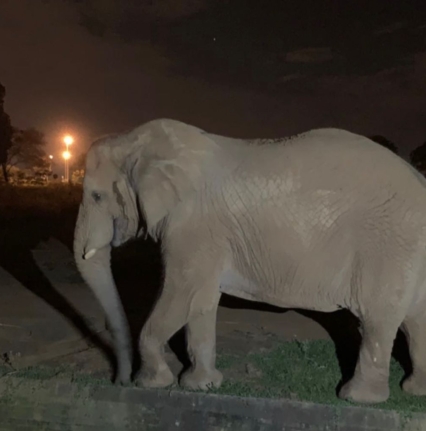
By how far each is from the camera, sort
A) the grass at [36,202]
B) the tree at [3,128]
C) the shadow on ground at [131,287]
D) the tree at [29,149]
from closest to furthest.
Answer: the shadow on ground at [131,287] < the grass at [36,202] < the tree at [3,128] < the tree at [29,149]

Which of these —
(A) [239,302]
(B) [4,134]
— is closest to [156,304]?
A: (A) [239,302]

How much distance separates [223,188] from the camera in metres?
3.97

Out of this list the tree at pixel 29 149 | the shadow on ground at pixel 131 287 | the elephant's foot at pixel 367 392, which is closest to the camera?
the elephant's foot at pixel 367 392

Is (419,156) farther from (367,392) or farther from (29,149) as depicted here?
(29,149)

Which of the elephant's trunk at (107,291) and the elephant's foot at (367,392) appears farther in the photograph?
the elephant's trunk at (107,291)

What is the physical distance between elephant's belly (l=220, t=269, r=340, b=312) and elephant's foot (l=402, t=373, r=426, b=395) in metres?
0.73

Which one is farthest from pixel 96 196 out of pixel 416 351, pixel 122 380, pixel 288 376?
pixel 416 351

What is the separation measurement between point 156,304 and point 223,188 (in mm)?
789

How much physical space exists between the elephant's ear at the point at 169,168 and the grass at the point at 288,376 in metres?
1.17

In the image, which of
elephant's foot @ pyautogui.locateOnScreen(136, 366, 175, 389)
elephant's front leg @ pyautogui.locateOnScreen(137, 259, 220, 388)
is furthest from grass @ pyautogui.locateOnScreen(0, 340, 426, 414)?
elephant's front leg @ pyautogui.locateOnScreen(137, 259, 220, 388)

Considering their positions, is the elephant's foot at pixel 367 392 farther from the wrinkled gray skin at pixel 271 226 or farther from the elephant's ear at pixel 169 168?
the elephant's ear at pixel 169 168

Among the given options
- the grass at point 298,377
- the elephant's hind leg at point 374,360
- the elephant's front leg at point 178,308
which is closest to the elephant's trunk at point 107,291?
the elephant's front leg at point 178,308

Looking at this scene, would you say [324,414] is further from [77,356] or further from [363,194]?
[77,356]

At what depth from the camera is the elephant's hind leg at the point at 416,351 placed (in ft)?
13.5
